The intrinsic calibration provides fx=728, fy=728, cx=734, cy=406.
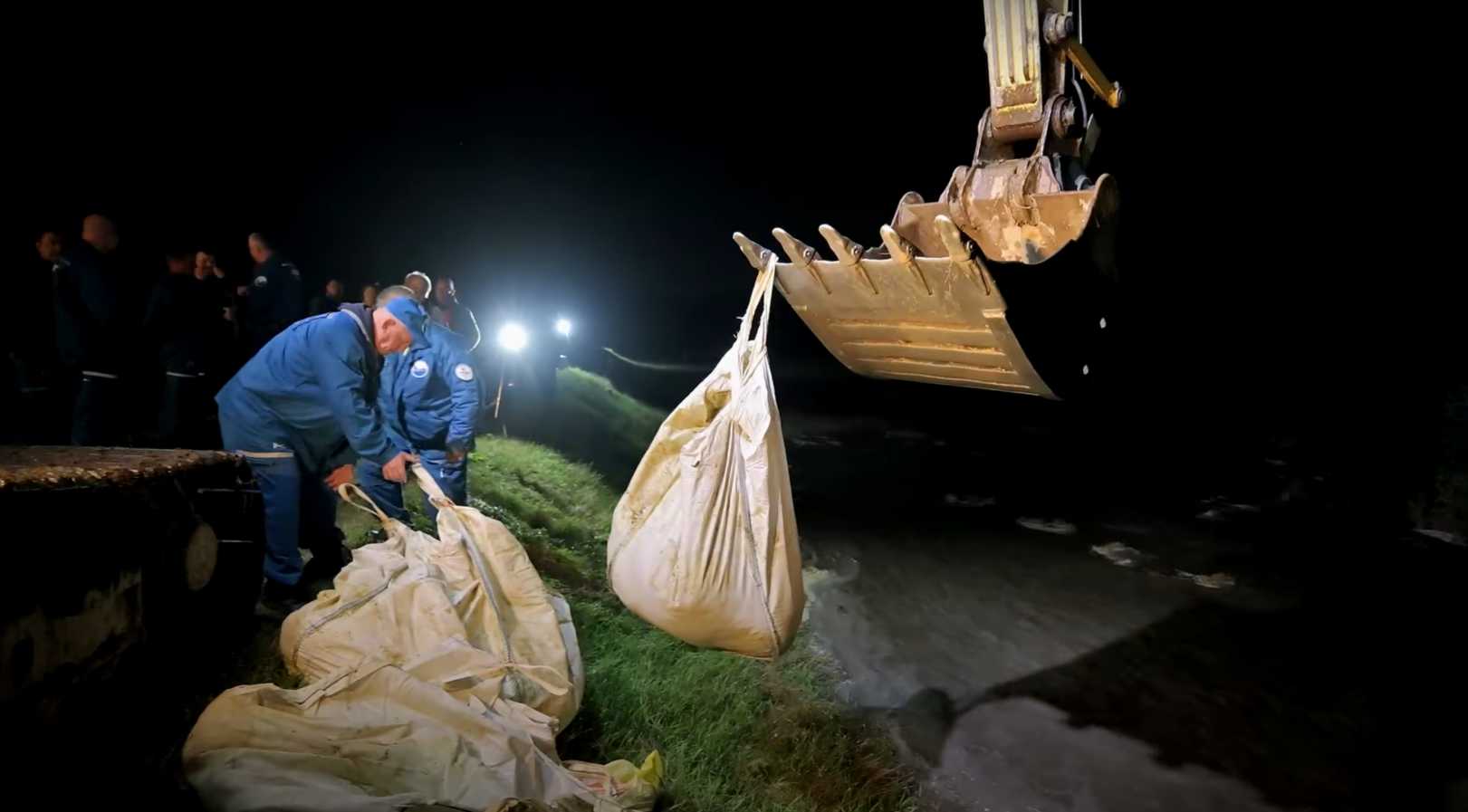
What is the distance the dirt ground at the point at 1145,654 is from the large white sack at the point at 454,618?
167 centimetres

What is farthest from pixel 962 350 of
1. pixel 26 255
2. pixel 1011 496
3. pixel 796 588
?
pixel 26 255

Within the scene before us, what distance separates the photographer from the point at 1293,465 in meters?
8.71

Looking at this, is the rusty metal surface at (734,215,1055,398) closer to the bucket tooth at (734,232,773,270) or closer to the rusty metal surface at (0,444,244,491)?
the bucket tooth at (734,232,773,270)

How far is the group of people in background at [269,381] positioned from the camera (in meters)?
3.13

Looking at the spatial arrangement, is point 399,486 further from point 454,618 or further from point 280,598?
point 454,618

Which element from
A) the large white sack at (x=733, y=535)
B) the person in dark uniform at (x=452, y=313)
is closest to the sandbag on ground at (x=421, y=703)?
the large white sack at (x=733, y=535)

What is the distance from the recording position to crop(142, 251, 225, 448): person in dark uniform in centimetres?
478

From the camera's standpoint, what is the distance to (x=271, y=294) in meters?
5.88

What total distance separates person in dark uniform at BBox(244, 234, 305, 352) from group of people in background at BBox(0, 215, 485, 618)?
10 millimetres

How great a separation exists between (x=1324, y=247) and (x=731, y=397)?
383 inches

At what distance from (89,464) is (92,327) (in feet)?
12.3

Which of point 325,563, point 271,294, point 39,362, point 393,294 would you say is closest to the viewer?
point 325,563

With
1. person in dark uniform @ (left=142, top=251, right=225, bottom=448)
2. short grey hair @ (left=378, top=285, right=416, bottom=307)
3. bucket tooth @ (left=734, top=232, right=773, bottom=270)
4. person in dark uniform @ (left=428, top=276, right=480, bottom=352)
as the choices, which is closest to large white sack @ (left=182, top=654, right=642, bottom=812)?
bucket tooth @ (left=734, top=232, right=773, bottom=270)

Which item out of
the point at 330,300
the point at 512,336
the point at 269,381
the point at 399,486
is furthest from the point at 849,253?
the point at 330,300
